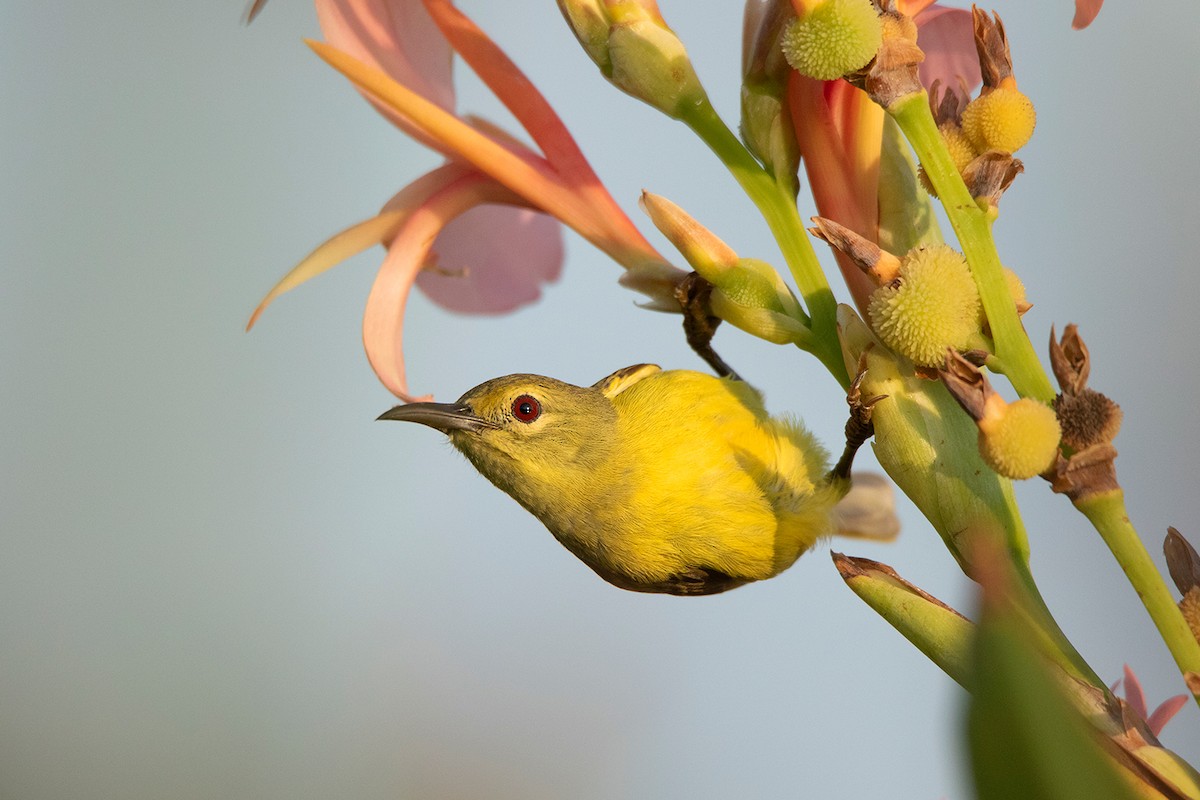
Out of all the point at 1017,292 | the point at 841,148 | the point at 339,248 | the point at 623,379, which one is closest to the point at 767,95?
the point at 841,148

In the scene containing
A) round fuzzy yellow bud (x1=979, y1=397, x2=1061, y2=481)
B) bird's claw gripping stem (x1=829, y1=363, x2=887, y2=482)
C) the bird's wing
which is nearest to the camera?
round fuzzy yellow bud (x1=979, y1=397, x2=1061, y2=481)

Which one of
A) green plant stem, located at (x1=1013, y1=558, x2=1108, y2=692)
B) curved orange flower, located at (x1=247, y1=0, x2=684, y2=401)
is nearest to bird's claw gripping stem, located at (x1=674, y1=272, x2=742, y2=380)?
curved orange flower, located at (x1=247, y1=0, x2=684, y2=401)

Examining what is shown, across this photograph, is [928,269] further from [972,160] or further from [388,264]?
[388,264]

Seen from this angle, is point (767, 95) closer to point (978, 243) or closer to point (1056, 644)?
point (978, 243)

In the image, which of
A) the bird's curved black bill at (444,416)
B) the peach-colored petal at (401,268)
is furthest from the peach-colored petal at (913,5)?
the bird's curved black bill at (444,416)

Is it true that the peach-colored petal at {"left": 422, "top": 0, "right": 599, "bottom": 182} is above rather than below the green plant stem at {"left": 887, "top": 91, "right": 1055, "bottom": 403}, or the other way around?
above

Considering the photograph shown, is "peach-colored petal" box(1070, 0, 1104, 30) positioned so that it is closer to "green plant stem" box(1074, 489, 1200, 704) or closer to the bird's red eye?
"green plant stem" box(1074, 489, 1200, 704)
